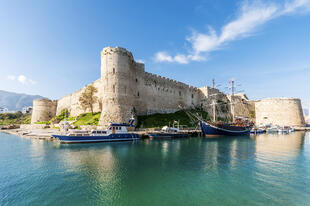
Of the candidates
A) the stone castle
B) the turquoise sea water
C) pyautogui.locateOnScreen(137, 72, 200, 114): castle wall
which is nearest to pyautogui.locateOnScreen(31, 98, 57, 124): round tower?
the stone castle

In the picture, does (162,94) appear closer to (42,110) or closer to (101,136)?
(101,136)

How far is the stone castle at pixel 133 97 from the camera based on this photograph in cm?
2904

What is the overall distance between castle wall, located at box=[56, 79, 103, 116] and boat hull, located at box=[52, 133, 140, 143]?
15.9 meters

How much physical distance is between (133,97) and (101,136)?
1202 centimetres

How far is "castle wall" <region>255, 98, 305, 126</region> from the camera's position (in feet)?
177

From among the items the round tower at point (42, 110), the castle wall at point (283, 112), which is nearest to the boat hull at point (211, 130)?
the castle wall at point (283, 112)

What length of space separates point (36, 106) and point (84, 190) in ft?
182

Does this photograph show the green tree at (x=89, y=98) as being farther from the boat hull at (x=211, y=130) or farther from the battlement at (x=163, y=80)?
the boat hull at (x=211, y=130)

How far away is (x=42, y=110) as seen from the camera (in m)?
51.1

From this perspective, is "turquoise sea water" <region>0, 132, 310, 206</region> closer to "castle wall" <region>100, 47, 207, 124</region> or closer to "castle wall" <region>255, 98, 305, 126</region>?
"castle wall" <region>100, 47, 207, 124</region>

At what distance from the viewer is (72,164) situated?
12422mm

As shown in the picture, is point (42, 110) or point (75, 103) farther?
point (42, 110)

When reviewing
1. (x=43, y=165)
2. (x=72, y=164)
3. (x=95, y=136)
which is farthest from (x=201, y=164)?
(x=95, y=136)

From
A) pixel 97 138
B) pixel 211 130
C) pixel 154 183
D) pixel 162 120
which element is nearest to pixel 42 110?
pixel 97 138
